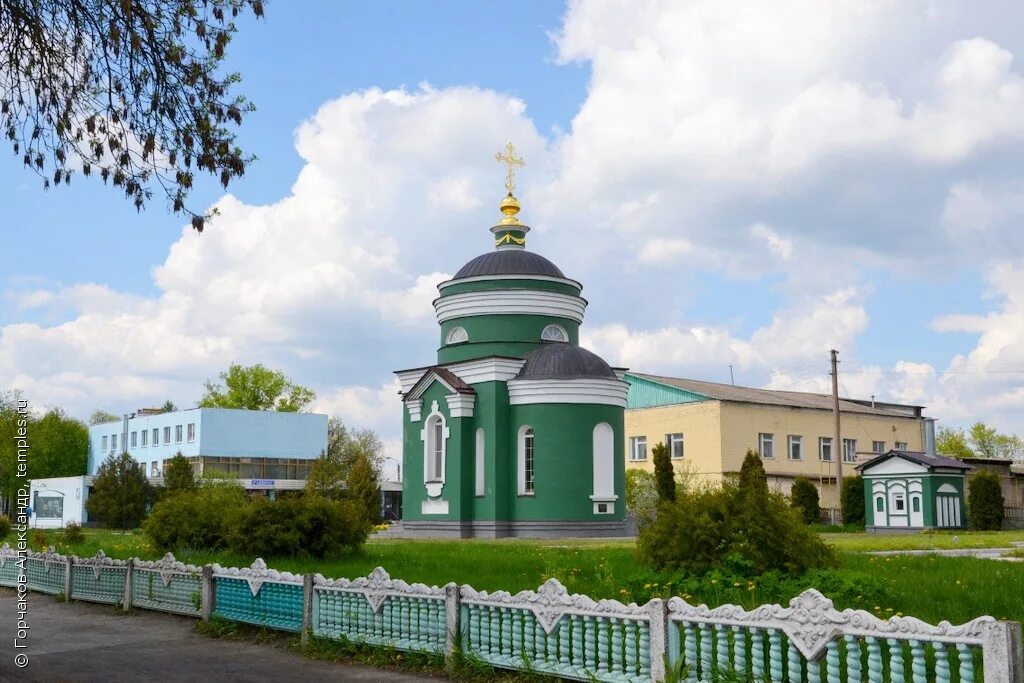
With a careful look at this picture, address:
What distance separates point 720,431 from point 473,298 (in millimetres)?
18838

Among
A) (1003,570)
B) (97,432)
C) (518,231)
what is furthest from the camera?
(97,432)

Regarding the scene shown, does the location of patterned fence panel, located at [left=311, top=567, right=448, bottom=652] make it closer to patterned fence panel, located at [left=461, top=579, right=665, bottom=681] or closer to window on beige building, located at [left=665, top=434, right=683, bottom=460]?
patterned fence panel, located at [left=461, top=579, right=665, bottom=681]

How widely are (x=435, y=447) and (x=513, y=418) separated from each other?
3.15 meters

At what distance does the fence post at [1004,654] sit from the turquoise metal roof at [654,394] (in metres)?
43.2

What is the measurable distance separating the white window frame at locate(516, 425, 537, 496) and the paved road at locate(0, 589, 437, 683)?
17070 mm

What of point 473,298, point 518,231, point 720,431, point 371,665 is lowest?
point 371,665

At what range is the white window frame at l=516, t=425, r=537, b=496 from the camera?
30453 mm

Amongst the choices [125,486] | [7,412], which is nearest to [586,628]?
[125,486]

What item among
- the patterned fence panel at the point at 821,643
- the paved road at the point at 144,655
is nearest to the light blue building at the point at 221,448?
the paved road at the point at 144,655

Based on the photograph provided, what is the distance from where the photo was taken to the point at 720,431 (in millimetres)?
47312

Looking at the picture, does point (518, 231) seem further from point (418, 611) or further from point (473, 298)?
point (418, 611)

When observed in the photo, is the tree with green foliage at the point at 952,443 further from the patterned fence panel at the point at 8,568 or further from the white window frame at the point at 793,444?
the patterned fence panel at the point at 8,568

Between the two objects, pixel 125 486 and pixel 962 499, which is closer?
pixel 962 499

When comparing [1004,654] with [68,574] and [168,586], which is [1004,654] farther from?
[68,574]
